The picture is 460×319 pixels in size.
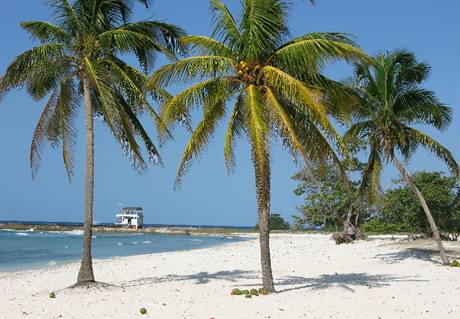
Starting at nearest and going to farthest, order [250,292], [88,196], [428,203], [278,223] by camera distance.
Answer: [250,292] → [88,196] → [428,203] → [278,223]

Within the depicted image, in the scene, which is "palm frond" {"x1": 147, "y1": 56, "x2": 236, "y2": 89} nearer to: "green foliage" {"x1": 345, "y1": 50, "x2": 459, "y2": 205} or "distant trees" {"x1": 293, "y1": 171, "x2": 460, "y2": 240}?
"green foliage" {"x1": 345, "y1": 50, "x2": 459, "y2": 205}

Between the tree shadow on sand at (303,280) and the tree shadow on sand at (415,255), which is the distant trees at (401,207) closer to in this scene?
the tree shadow on sand at (415,255)

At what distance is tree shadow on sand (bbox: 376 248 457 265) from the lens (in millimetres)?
18997

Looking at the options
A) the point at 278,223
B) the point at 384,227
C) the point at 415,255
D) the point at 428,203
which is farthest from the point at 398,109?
the point at 278,223

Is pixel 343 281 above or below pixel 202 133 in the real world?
below

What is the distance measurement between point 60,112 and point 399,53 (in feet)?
36.5

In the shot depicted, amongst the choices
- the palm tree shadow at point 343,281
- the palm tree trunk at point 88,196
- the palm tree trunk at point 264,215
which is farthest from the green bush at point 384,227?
the palm tree trunk at point 88,196

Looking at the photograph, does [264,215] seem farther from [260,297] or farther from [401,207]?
[401,207]

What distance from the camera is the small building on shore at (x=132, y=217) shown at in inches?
4264

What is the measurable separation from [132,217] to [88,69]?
10028 centimetres

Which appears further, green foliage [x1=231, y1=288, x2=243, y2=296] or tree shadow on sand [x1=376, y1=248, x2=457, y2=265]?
tree shadow on sand [x1=376, y1=248, x2=457, y2=265]

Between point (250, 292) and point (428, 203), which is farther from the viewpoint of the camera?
point (428, 203)

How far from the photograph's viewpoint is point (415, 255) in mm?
20375

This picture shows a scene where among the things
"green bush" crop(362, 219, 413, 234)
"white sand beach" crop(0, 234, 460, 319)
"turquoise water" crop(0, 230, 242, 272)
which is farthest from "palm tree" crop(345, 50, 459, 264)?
"turquoise water" crop(0, 230, 242, 272)
